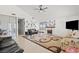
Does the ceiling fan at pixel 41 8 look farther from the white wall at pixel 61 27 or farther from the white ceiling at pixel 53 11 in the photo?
the white wall at pixel 61 27

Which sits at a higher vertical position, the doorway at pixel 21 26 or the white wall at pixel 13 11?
the white wall at pixel 13 11

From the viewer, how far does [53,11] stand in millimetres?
2307

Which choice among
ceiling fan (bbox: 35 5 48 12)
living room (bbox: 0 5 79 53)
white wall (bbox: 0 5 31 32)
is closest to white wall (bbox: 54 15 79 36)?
living room (bbox: 0 5 79 53)

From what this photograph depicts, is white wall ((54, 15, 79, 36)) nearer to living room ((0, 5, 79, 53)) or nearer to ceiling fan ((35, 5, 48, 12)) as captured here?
living room ((0, 5, 79, 53))

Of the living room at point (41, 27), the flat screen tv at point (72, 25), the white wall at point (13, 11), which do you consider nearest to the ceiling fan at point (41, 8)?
the living room at point (41, 27)

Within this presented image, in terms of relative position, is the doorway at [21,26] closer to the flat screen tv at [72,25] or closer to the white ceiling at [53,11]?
the white ceiling at [53,11]

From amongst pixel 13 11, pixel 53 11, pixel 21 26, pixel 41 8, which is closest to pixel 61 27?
pixel 53 11

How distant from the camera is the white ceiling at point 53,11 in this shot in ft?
7.36

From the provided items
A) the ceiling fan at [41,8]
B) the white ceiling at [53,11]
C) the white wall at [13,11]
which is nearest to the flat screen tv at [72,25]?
the white ceiling at [53,11]
